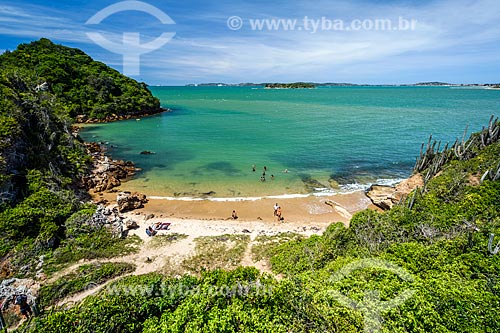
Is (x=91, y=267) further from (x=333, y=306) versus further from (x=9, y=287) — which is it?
(x=333, y=306)

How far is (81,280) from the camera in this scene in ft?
37.9

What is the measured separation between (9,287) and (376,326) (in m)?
13.8

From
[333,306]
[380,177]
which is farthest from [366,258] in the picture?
[380,177]

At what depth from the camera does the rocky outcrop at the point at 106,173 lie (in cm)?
2558

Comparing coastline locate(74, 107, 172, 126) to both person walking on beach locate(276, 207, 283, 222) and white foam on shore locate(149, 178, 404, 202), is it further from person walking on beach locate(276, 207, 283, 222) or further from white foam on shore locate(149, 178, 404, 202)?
person walking on beach locate(276, 207, 283, 222)

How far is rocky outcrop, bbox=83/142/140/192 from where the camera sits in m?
25.6

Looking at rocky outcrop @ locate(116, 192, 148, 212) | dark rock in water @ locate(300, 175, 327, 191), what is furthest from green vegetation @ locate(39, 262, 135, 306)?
dark rock in water @ locate(300, 175, 327, 191)

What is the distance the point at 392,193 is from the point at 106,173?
28.3 meters

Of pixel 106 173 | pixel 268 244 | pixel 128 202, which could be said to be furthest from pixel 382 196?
pixel 106 173

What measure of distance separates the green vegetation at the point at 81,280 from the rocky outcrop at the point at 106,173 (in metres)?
14.7

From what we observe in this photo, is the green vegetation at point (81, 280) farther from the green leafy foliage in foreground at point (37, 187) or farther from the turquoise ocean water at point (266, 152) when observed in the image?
the turquoise ocean water at point (266, 152)

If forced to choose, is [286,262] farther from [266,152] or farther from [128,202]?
[266,152]

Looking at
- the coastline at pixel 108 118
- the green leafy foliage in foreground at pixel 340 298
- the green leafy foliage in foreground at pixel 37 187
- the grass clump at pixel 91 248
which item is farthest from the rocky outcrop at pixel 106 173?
the coastline at pixel 108 118

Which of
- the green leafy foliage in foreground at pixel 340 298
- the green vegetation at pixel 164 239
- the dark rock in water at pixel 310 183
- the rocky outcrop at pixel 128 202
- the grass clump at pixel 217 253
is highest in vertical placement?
the green leafy foliage in foreground at pixel 340 298
